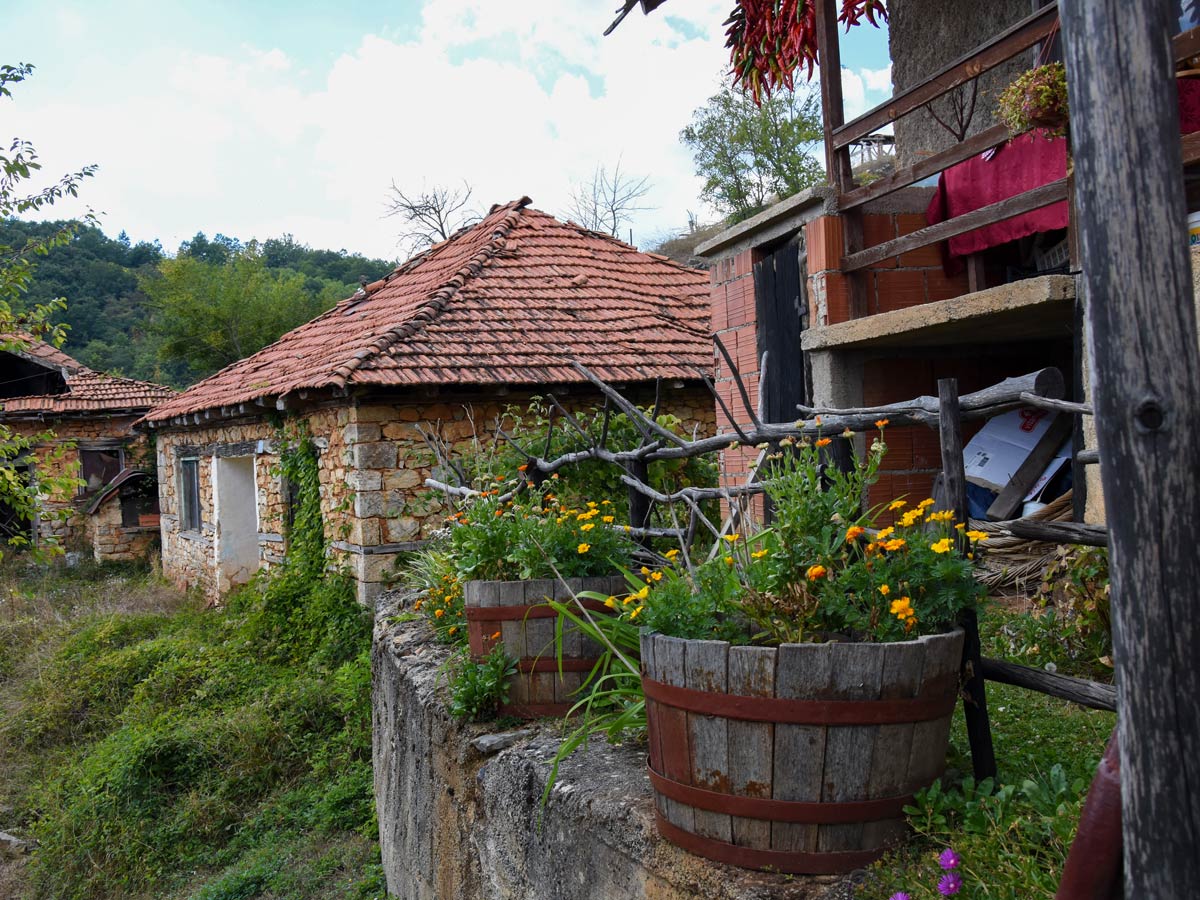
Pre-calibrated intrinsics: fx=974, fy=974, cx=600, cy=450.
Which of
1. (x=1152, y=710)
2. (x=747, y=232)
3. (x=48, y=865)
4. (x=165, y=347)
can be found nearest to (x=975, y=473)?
(x=747, y=232)

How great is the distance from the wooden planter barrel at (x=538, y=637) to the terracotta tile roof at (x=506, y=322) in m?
5.40

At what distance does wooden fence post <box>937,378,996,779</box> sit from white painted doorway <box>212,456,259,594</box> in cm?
1178

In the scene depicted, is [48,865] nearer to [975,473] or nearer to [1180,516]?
[975,473]

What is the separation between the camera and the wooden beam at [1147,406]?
4.34 ft

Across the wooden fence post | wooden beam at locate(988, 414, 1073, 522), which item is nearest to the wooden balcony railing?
wooden beam at locate(988, 414, 1073, 522)

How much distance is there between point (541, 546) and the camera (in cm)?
367

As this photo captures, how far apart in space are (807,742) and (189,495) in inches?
584

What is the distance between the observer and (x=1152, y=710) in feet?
4.49

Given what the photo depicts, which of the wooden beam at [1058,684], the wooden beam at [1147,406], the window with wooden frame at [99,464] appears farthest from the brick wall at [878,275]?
the window with wooden frame at [99,464]

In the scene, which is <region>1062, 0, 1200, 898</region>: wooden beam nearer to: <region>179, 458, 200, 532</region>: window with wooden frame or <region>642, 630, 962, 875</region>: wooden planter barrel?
<region>642, 630, 962, 875</region>: wooden planter barrel

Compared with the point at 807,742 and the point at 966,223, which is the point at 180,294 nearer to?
the point at 966,223

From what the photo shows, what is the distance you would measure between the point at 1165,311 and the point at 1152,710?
56 cm

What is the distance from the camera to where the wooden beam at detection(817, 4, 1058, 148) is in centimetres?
428

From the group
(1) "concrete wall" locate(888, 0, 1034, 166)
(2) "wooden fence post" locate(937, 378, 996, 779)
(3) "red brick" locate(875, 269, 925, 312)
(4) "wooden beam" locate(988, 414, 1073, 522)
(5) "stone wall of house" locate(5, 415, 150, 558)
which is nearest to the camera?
(2) "wooden fence post" locate(937, 378, 996, 779)
